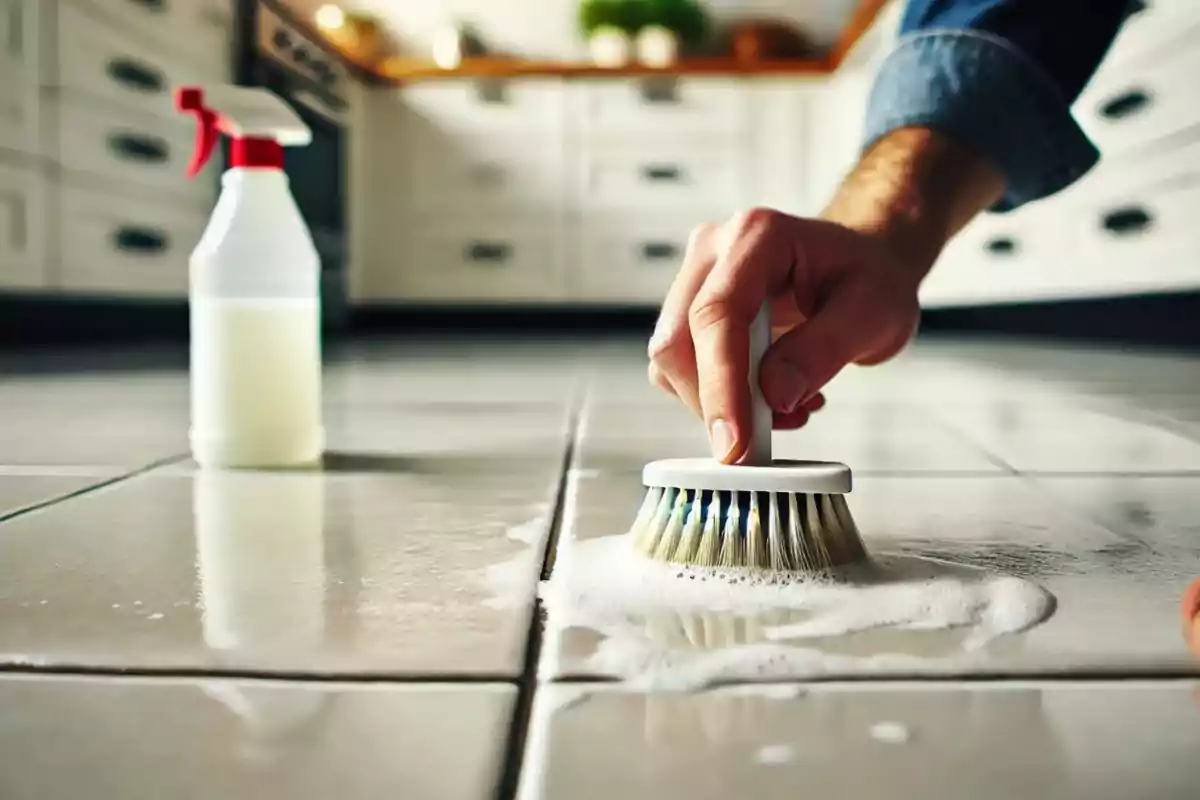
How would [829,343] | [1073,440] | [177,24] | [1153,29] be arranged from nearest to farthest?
[829,343] < [1073,440] < [1153,29] < [177,24]

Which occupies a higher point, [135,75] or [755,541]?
[135,75]

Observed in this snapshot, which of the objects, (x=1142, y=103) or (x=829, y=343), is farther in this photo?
(x=1142, y=103)

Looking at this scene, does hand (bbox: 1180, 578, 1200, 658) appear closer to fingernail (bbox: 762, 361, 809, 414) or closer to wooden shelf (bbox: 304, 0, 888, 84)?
fingernail (bbox: 762, 361, 809, 414)

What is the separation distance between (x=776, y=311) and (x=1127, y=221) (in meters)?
1.72

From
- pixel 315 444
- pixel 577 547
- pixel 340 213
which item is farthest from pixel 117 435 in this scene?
pixel 340 213

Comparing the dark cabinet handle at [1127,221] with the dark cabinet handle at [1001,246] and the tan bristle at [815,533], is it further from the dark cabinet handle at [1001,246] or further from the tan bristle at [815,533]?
the tan bristle at [815,533]

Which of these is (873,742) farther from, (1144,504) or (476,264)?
(476,264)

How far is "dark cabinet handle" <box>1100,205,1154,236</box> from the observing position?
79.8 inches

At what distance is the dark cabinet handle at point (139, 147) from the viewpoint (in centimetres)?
232

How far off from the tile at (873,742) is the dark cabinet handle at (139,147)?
2272 mm

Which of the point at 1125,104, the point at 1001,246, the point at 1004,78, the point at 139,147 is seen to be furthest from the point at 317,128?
the point at 1004,78

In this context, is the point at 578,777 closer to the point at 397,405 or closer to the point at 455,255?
the point at 397,405

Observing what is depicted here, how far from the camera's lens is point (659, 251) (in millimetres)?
3746

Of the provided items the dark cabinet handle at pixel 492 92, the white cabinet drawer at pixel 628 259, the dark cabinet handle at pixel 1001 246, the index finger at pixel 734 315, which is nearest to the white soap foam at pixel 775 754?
the index finger at pixel 734 315
